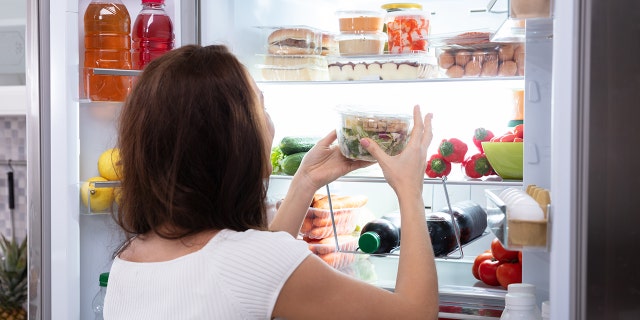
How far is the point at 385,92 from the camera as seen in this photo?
2.84 metres

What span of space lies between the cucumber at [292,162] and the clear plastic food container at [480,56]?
1.86ft

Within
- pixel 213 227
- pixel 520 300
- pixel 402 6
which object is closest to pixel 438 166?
pixel 402 6

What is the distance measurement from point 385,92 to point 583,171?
1498 millimetres

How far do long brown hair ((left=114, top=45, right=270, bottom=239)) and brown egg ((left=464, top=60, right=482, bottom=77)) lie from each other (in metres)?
1.13

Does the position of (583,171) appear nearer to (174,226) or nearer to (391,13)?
(174,226)

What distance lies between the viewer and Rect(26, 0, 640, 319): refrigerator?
1357 mm

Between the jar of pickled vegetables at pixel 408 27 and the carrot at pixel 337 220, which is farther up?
the jar of pickled vegetables at pixel 408 27

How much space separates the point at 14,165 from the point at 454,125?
182cm

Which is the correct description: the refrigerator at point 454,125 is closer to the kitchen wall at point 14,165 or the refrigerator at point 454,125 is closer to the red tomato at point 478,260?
the red tomato at point 478,260

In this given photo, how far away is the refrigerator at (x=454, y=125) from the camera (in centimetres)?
136

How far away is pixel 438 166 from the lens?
99.7 inches

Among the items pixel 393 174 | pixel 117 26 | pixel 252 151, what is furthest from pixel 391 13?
pixel 252 151

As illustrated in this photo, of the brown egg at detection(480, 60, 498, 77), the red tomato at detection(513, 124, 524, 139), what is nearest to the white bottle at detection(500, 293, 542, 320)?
the red tomato at detection(513, 124, 524, 139)

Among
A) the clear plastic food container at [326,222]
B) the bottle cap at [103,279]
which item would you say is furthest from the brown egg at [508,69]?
the bottle cap at [103,279]
